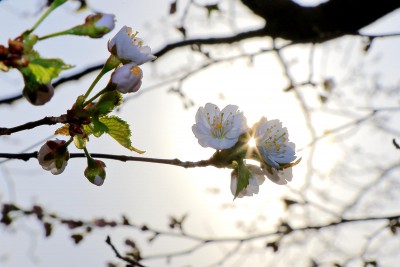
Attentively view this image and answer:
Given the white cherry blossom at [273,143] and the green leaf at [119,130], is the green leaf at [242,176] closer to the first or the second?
the white cherry blossom at [273,143]

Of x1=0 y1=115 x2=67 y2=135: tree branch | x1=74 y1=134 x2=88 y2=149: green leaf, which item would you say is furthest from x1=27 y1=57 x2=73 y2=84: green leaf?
x1=74 y1=134 x2=88 y2=149: green leaf

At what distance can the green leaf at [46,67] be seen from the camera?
48 centimetres

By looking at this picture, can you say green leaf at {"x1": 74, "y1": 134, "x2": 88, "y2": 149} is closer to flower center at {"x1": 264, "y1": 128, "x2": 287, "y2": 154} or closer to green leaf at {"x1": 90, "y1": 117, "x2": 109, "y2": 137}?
green leaf at {"x1": 90, "y1": 117, "x2": 109, "y2": 137}

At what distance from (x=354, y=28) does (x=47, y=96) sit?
1.97 metres

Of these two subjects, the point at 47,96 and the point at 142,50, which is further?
the point at 142,50

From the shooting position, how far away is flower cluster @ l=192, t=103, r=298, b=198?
2.40 ft

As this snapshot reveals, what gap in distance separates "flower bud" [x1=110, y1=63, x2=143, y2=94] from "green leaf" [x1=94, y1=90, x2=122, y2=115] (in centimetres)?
2

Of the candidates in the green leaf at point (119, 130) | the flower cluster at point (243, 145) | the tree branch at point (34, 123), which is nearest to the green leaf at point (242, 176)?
the flower cluster at point (243, 145)

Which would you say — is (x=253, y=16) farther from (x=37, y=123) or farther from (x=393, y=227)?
(x=37, y=123)

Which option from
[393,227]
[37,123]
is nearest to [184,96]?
[393,227]

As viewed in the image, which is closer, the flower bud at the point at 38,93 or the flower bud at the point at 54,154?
the flower bud at the point at 38,93

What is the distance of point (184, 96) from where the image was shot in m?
2.79

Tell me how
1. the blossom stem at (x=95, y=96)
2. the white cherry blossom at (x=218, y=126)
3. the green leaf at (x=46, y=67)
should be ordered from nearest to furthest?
the green leaf at (x=46, y=67) < the blossom stem at (x=95, y=96) < the white cherry blossom at (x=218, y=126)

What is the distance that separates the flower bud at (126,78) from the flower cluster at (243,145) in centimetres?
18
